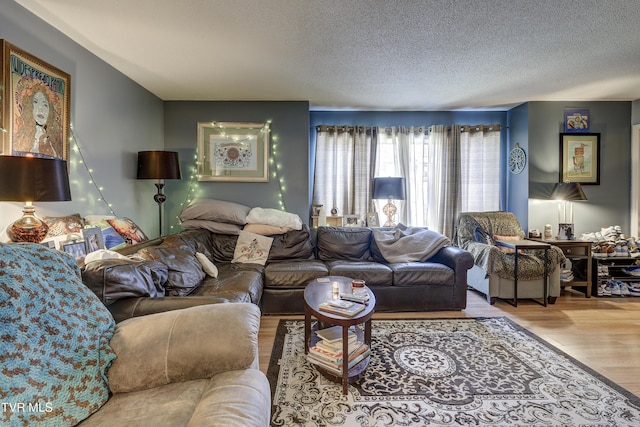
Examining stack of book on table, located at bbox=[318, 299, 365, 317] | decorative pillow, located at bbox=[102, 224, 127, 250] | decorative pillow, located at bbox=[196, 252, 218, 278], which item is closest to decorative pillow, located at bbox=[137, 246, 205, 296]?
decorative pillow, located at bbox=[196, 252, 218, 278]

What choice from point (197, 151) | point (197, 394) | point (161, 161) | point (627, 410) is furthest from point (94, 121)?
point (627, 410)

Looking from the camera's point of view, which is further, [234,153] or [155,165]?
[234,153]

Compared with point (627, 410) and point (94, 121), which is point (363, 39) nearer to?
point (94, 121)

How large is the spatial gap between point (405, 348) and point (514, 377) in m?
0.72

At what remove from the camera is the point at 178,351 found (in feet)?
3.80

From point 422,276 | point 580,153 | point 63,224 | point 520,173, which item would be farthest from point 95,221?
point 580,153

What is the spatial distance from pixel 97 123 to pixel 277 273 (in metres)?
Answer: 2.13

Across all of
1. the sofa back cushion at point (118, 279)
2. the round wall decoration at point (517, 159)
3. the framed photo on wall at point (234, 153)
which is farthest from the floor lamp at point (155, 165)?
the round wall decoration at point (517, 159)

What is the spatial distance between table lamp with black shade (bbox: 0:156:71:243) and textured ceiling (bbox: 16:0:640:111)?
3.69 ft

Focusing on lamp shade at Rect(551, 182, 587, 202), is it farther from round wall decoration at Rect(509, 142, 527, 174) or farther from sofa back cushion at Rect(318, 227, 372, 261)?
sofa back cushion at Rect(318, 227, 372, 261)

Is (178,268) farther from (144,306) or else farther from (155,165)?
(155,165)

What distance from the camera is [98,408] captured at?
1.05 metres

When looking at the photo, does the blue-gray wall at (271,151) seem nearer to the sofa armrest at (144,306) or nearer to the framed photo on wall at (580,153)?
the sofa armrest at (144,306)

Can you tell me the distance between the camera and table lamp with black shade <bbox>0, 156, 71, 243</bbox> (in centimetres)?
155
